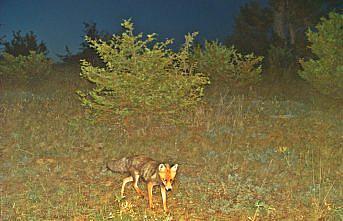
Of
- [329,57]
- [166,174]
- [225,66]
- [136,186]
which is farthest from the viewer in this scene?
[225,66]

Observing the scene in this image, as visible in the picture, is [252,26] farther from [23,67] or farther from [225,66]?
[23,67]

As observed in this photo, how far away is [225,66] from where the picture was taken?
56.4 feet

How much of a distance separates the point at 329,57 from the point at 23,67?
12.6 metres

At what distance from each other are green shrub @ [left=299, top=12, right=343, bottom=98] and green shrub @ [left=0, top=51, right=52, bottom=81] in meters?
11.5

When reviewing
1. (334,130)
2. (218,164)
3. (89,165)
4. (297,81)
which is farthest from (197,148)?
(297,81)

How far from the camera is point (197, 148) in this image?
9.83 meters

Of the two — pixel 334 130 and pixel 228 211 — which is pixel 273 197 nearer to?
pixel 228 211

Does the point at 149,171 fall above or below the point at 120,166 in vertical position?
below

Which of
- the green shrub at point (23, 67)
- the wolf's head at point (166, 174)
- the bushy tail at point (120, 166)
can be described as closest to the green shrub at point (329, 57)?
the bushy tail at point (120, 166)

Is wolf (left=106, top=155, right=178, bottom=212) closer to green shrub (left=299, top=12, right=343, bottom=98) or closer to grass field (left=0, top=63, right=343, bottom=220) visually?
grass field (left=0, top=63, right=343, bottom=220)

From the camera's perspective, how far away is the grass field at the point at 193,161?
666 centimetres

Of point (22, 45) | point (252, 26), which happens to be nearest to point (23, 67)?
point (22, 45)

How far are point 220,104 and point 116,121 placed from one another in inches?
144

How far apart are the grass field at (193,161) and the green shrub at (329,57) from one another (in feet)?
2.63
